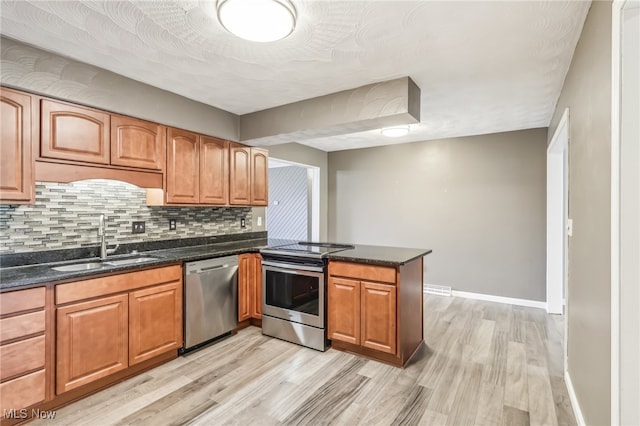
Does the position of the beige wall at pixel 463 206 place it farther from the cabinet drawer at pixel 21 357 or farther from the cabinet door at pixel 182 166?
the cabinet drawer at pixel 21 357

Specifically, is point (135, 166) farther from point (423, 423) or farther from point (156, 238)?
point (423, 423)

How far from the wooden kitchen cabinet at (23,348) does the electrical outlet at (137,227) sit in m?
1.08

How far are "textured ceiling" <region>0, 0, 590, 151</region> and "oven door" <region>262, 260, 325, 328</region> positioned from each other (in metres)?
1.71

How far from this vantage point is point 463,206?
4.68m

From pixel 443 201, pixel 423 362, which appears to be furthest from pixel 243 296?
pixel 443 201

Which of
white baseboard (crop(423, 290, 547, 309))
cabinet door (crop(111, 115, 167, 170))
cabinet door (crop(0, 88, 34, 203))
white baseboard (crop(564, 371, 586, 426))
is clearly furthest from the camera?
white baseboard (crop(423, 290, 547, 309))

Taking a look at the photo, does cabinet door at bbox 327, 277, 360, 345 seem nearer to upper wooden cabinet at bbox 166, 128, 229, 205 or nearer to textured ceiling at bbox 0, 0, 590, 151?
upper wooden cabinet at bbox 166, 128, 229, 205

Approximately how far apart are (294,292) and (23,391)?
1.99 meters

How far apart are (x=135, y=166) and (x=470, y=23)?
271 cm

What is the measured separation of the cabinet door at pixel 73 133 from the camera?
218 centimetres

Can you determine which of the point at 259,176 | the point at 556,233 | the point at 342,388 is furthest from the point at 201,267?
the point at 556,233

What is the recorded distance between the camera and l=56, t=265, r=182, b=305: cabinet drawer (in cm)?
207

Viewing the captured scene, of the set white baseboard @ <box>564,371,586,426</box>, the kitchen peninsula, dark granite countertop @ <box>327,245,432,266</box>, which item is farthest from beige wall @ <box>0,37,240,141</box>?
white baseboard @ <box>564,371,586,426</box>

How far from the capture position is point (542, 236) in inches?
163
